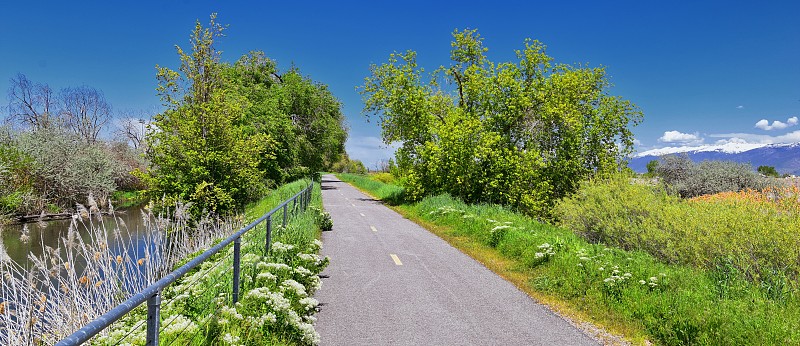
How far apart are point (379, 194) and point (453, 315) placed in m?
32.3

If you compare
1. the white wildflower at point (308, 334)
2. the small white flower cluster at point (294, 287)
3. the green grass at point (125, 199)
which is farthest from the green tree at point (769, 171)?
the green grass at point (125, 199)

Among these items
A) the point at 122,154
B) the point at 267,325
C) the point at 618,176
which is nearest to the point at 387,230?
the point at 618,176

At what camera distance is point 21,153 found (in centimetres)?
2989

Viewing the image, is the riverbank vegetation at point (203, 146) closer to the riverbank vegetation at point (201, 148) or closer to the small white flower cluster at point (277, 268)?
the riverbank vegetation at point (201, 148)

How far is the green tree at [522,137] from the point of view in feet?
87.1

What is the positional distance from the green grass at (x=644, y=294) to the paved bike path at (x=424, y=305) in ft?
2.26

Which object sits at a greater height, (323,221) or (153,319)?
(153,319)

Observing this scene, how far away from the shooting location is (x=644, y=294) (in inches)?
299

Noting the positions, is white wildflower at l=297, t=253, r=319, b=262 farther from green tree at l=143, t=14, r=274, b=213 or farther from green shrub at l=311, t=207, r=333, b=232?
green tree at l=143, t=14, r=274, b=213

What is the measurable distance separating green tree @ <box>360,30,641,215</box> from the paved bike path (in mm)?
14027

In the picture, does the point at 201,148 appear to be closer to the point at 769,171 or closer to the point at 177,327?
the point at 177,327

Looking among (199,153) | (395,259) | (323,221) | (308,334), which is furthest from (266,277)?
(199,153)

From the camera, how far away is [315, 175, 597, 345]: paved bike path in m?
6.43

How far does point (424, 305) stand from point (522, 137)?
21293 mm
